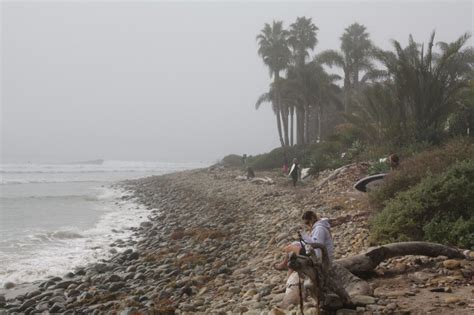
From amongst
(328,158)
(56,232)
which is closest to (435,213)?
(56,232)

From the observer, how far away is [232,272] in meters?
7.79

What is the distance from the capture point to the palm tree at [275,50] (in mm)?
38594

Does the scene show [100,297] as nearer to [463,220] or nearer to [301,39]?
[463,220]

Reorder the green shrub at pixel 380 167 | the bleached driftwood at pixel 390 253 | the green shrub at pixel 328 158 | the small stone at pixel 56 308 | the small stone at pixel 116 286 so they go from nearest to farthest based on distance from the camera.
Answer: the bleached driftwood at pixel 390 253 → the small stone at pixel 56 308 → the small stone at pixel 116 286 → the green shrub at pixel 380 167 → the green shrub at pixel 328 158

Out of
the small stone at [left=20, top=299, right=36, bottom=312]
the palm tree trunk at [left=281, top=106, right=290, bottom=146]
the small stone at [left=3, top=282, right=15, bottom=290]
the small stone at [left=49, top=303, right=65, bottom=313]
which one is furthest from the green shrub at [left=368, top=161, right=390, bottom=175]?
the palm tree trunk at [left=281, top=106, right=290, bottom=146]

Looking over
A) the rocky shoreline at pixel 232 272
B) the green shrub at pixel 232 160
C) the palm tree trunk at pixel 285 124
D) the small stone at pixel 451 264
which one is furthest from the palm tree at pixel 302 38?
the small stone at pixel 451 264

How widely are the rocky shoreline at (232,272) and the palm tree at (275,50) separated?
24.8 metres

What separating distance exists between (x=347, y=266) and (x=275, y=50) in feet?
117

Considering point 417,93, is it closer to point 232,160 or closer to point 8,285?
point 8,285

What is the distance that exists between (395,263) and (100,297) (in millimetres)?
5349

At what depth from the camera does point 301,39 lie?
38031 millimetres

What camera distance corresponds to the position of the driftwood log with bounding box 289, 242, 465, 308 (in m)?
4.03

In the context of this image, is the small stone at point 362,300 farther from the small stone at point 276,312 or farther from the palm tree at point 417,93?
the palm tree at point 417,93

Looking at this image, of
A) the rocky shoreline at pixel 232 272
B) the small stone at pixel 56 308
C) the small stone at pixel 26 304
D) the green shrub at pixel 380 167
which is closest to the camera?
the rocky shoreline at pixel 232 272
